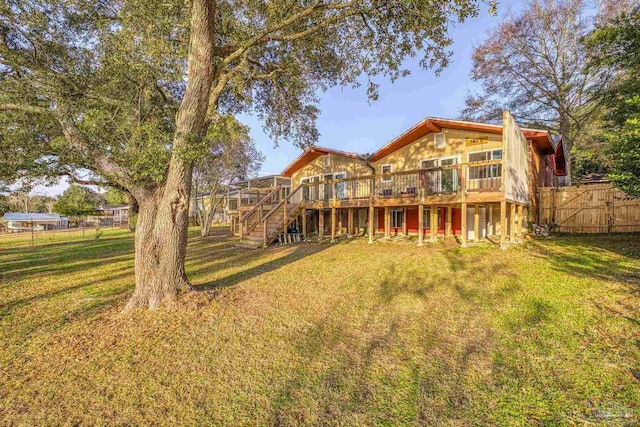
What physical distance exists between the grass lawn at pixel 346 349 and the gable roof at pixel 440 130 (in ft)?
18.1

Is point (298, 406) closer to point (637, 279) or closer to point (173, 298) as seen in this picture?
point (173, 298)

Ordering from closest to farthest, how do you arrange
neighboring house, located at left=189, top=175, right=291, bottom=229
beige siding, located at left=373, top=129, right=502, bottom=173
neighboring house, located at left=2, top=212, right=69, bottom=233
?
beige siding, located at left=373, top=129, right=502, bottom=173
neighboring house, located at left=189, top=175, right=291, bottom=229
neighboring house, located at left=2, top=212, right=69, bottom=233

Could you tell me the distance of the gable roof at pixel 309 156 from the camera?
16.4 m

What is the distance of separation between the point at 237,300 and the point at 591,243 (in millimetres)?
11207

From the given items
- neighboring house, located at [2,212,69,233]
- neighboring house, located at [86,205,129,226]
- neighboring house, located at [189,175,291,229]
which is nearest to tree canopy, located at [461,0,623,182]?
neighboring house, located at [189,175,291,229]

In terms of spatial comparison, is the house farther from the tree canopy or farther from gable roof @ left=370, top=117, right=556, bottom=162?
the tree canopy

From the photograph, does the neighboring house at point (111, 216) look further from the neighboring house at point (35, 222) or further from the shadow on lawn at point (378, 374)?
the shadow on lawn at point (378, 374)

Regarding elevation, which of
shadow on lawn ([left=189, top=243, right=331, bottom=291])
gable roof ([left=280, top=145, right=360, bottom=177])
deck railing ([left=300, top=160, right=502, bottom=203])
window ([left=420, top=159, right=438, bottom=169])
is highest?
gable roof ([left=280, top=145, right=360, bottom=177])

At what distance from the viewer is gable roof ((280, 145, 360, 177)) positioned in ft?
53.8

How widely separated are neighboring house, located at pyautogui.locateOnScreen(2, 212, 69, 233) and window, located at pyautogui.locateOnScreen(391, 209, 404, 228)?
40.0 m

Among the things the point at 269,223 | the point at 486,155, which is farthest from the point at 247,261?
the point at 486,155

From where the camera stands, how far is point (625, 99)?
29.6 feet

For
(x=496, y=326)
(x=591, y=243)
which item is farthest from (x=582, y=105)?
(x=496, y=326)

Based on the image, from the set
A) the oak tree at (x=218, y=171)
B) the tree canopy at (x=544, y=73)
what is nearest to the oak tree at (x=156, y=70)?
the oak tree at (x=218, y=171)
